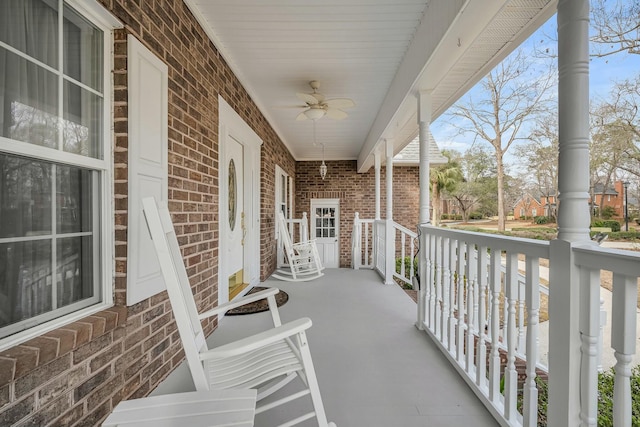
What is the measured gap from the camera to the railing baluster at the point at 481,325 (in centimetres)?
171

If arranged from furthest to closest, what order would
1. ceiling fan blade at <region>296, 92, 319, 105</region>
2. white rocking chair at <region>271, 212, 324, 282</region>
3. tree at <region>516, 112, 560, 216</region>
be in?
white rocking chair at <region>271, 212, 324, 282</region>
ceiling fan blade at <region>296, 92, 319, 105</region>
tree at <region>516, 112, 560, 216</region>

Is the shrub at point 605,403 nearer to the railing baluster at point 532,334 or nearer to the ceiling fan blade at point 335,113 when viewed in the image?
the railing baluster at point 532,334

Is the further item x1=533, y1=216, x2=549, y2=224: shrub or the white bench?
x1=533, y1=216, x2=549, y2=224: shrub

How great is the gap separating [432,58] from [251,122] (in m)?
2.51

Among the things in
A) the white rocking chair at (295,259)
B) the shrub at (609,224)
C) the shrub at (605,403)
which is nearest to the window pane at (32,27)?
the shrub at (609,224)

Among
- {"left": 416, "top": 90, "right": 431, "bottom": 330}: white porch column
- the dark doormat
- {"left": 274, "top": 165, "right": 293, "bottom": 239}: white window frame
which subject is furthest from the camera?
{"left": 274, "top": 165, "right": 293, "bottom": 239}: white window frame

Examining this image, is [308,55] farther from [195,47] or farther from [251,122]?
[251,122]

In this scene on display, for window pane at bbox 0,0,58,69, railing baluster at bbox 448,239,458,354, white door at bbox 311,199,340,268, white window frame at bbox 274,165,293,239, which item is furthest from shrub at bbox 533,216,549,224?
white door at bbox 311,199,340,268

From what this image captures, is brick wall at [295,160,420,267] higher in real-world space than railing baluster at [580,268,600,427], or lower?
higher

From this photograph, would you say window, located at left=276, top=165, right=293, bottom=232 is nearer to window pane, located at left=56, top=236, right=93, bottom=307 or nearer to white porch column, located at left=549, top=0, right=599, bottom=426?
window pane, located at left=56, top=236, right=93, bottom=307

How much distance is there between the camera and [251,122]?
404cm

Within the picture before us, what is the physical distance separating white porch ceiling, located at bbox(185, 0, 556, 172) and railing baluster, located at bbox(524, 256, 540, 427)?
4.86ft

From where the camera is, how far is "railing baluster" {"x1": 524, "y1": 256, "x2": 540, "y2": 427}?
1310mm

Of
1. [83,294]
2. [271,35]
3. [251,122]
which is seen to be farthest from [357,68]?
[83,294]
